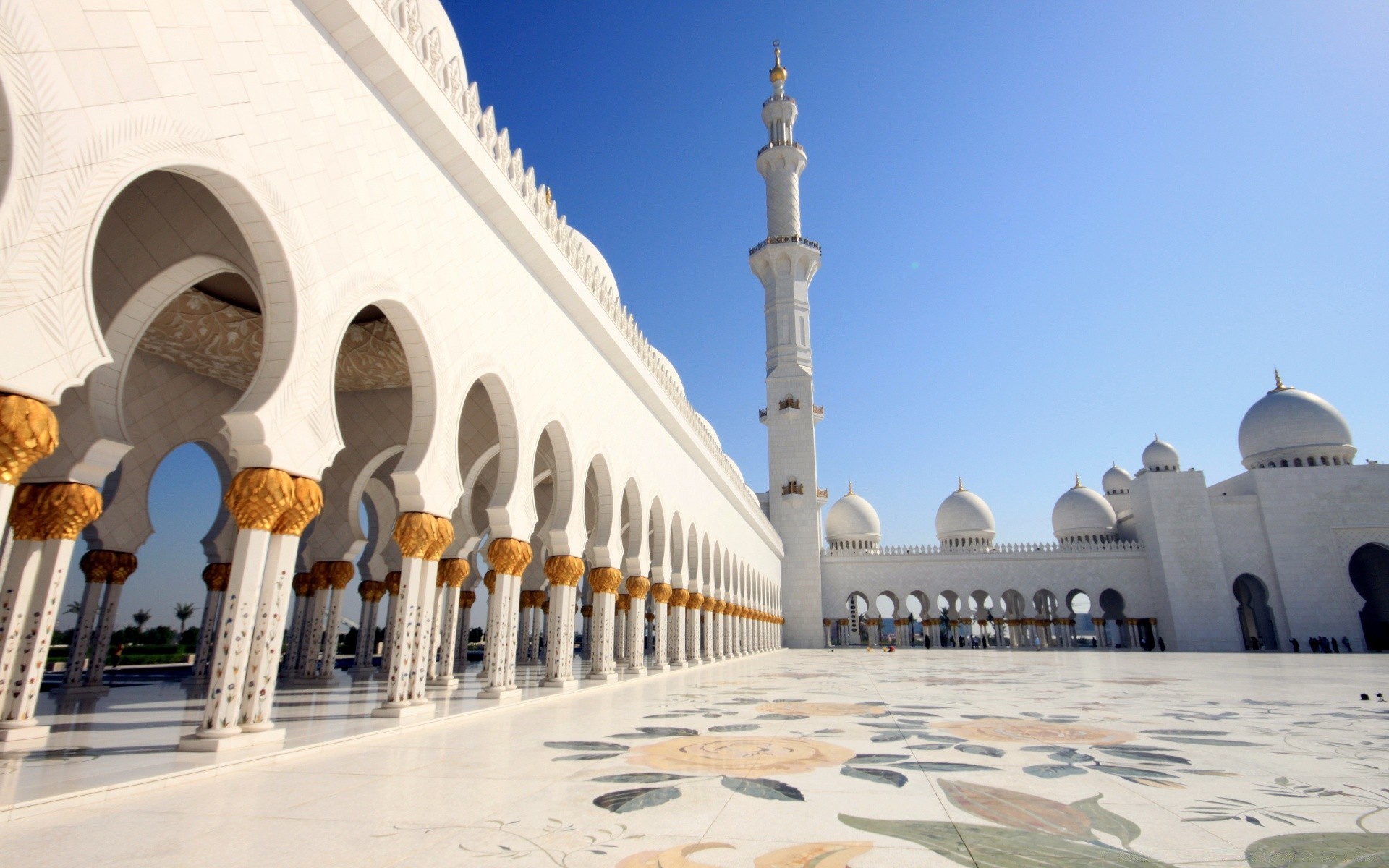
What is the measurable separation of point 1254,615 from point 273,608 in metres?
31.8

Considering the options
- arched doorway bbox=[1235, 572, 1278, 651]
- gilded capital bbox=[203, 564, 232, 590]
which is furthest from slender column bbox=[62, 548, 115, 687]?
arched doorway bbox=[1235, 572, 1278, 651]

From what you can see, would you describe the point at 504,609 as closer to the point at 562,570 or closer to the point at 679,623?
the point at 562,570

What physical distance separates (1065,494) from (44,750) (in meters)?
31.5

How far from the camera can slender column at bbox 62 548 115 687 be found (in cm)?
716

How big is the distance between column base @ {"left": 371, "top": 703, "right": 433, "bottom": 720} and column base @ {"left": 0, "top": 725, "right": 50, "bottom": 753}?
6.22ft

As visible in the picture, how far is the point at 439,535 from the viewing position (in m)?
5.83

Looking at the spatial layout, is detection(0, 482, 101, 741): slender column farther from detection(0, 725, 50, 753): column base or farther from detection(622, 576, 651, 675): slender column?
detection(622, 576, 651, 675): slender column

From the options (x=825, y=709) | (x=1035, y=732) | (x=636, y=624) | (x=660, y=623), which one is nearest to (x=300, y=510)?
(x=825, y=709)

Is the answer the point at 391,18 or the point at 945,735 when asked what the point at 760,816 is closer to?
the point at 945,735

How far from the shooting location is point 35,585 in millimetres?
4613

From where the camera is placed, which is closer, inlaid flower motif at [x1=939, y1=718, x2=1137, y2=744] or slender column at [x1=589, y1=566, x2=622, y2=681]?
inlaid flower motif at [x1=939, y1=718, x2=1137, y2=744]

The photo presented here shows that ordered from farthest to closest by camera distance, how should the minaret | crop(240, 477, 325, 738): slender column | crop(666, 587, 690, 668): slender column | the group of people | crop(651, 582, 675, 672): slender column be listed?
1. the minaret
2. the group of people
3. crop(666, 587, 690, 668): slender column
4. crop(651, 582, 675, 672): slender column
5. crop(240, 477, 325, 738): slender column

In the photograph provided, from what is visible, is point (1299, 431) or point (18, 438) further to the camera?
point (1299, 431)

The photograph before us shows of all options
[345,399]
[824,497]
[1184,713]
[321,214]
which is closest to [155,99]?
[321,214]
